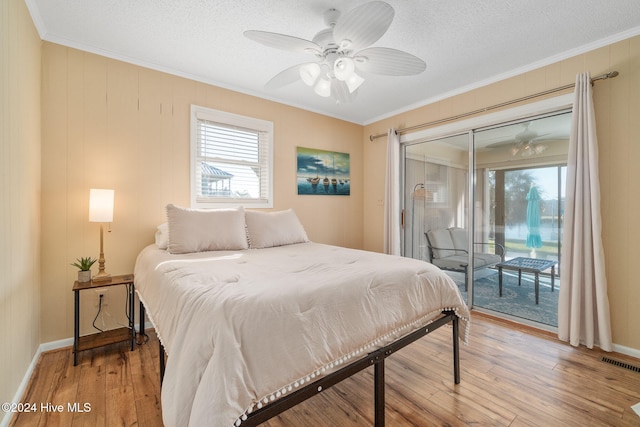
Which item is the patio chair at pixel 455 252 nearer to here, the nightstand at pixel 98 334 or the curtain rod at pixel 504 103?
the curtain rod at pixel 504 103

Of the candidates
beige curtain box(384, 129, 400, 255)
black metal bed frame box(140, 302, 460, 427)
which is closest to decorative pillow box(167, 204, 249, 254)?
black metal bed frame box(140, 302, 460, 427)

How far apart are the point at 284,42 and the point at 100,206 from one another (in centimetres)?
190

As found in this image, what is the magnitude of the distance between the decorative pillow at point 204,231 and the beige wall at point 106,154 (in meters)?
0.56

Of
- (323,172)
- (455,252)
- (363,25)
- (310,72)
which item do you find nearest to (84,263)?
(310,72)

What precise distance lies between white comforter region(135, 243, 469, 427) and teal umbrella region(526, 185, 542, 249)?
60.4 inches

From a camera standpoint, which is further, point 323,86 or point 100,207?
point 100,207

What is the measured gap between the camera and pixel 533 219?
9.41 ft

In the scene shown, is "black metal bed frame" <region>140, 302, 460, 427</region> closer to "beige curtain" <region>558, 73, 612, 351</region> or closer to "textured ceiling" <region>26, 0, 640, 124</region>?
A: "beige curtain" <region>558, 73, 612, 351</region>

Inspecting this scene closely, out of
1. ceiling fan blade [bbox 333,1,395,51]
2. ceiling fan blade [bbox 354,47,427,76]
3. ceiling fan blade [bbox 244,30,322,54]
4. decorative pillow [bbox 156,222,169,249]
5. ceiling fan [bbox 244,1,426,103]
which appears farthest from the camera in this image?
decorative pillow [bbox 156,222,169,249]

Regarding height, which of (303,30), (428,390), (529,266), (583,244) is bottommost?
(428,390)

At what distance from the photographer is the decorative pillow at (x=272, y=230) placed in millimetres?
2725

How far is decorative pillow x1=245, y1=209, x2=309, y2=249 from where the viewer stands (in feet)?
8.94

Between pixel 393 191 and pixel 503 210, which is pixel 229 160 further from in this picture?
pixel 503 210

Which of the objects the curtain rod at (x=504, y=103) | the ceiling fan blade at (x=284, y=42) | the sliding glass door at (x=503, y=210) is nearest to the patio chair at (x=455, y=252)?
the sliding glass door at (x=503, y=210)
